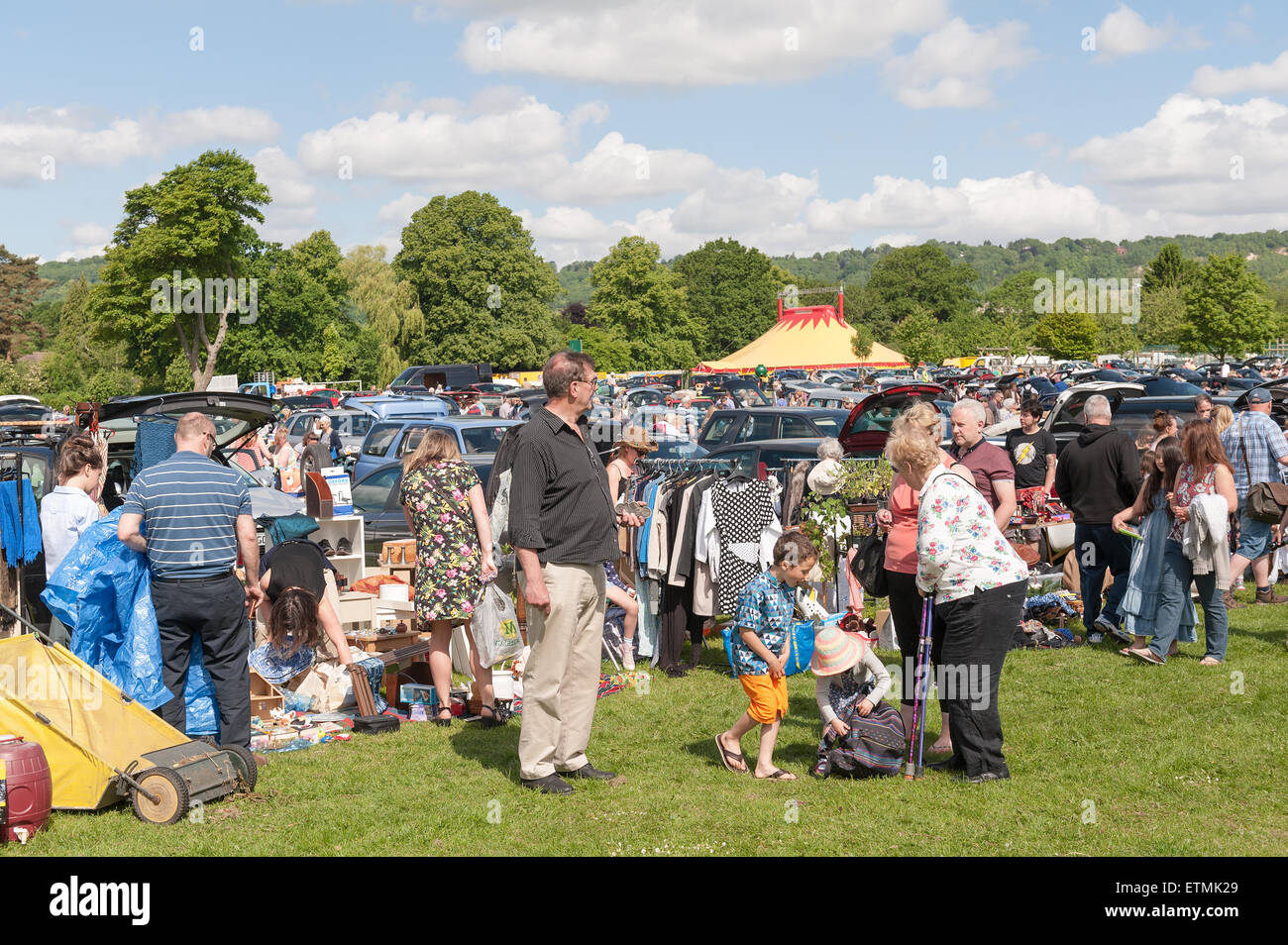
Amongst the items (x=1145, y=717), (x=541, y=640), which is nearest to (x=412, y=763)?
(x=541, y=640)

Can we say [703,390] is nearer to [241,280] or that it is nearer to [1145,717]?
[241,280]

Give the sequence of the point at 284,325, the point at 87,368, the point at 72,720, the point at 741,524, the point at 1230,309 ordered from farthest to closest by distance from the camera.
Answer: the point at 87,368
the point at 1230,309
the point at 284,325
the point at 741,524
the point at 72,720

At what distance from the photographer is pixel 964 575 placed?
568 cm

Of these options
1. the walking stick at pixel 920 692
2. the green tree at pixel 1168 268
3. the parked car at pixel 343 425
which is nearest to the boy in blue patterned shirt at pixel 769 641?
the walking stick at pixel 920 692

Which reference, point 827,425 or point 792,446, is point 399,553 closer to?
point 792,446

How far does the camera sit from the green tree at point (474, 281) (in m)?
69.2

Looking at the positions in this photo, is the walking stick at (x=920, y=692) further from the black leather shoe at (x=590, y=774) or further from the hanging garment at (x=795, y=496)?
the hanging garment at (x=795, y=496)

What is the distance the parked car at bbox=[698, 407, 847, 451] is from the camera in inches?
645

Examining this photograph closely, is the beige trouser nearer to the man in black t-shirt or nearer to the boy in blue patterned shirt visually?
the boy in blue patterned shirt

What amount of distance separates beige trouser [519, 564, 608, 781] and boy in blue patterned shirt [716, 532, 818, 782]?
0.82 metres

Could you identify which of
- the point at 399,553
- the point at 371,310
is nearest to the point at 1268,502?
the point at 399,553

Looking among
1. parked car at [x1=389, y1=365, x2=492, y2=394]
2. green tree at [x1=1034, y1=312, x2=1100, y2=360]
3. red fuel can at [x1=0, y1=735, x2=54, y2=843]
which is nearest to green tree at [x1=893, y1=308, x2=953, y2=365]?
green tree at [x1=1034, y1=312, x2=1100, y2=360]

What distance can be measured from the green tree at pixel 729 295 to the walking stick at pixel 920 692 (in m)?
98.9

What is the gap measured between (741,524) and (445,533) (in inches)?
101
